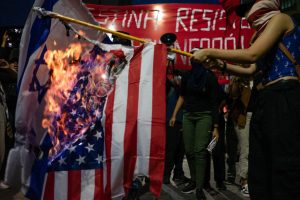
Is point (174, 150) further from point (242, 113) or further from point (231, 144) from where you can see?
point (242, 113)

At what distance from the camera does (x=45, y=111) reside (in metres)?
3.14

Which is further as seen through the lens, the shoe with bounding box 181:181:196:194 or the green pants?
the shoe with bounding box 181:181:196:194

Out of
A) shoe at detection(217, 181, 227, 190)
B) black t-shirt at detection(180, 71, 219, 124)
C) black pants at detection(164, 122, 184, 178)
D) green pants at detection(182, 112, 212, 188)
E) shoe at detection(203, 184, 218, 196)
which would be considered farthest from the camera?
black pants at detection(164, 122, 184, 178)

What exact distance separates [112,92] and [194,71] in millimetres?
2454

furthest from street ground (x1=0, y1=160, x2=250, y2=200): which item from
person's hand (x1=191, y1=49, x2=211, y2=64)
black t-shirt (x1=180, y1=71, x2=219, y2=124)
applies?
person's hand (x1=191, y1=49, x2=211, y2=64)

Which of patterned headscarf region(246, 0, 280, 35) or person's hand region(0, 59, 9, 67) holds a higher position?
person's hand region(0, 59, 9, 67)

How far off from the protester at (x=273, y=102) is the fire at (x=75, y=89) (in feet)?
3.03

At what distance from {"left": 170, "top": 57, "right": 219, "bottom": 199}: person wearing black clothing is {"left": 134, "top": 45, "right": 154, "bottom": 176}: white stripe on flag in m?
2.18

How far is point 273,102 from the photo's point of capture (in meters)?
2.42

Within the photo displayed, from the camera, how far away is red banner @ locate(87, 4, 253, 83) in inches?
289

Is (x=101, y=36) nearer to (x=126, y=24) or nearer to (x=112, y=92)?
(x=112, y=92)

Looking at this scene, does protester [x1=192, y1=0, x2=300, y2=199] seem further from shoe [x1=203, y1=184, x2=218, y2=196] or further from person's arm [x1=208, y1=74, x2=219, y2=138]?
shoe [x1=203, y1=184, x2=218, y2=196]

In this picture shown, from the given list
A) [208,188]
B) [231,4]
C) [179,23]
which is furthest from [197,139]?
[179,23]

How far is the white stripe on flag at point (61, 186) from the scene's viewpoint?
285cm
